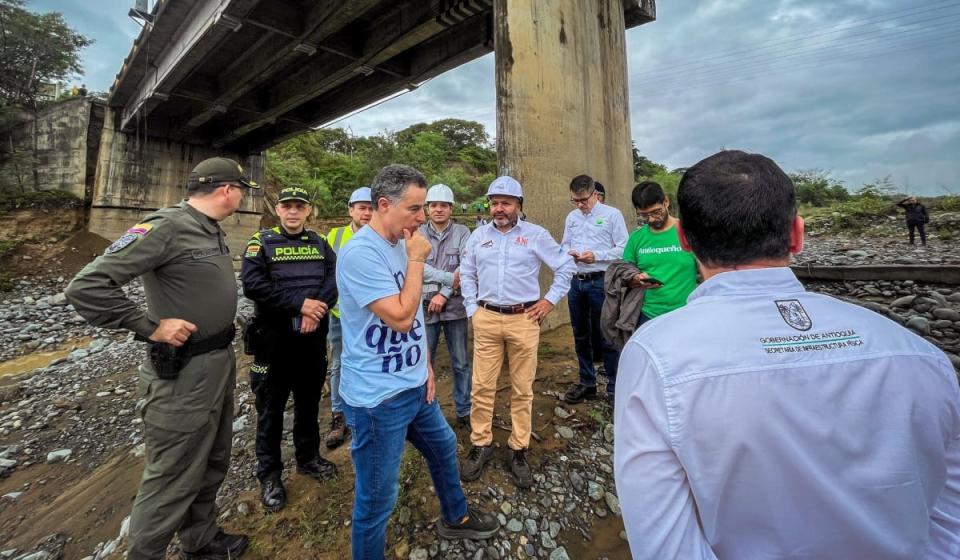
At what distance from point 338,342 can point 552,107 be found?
162 inches

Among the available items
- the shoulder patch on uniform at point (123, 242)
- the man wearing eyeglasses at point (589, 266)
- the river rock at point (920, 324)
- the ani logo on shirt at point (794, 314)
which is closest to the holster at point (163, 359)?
the shoulder patch on uniform at point (123, 242)

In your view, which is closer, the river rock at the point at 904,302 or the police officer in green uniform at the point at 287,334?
the police officer in green uniform at the point at 287,334

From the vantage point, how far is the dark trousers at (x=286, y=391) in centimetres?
260

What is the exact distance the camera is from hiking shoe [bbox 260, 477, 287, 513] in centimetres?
253

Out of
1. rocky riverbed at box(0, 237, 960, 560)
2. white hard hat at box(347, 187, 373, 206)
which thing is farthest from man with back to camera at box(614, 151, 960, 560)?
white hard hat at box(347, 187, 373, 206)

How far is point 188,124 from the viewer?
12734mm

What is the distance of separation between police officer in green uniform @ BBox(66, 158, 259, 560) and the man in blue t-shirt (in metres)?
0.90

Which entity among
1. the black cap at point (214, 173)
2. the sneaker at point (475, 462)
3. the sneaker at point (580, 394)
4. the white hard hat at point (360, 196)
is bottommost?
the sneaker at point (475, 462)

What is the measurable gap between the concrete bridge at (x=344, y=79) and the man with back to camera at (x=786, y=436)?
4219 mm

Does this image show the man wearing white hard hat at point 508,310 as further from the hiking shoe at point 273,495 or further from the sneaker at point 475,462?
the hiking shoe at point 273,495

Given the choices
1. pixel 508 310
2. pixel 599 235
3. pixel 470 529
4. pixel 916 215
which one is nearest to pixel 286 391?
pixel 470 529

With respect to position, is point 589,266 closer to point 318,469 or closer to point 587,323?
point 587,323

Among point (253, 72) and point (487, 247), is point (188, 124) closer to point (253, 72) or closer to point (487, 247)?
point (253, 72)

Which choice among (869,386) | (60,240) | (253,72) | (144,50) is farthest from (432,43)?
(60,240)
